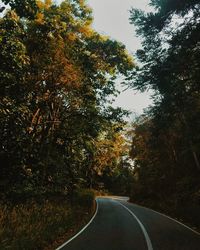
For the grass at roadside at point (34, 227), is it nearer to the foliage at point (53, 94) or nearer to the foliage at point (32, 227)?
the foliage at point (32, 227)

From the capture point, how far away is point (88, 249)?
11438 mm

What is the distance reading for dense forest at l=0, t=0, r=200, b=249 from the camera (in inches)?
577

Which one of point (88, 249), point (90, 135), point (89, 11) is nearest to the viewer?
point (88, 249)

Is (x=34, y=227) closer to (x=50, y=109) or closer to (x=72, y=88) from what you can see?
(x=72, y=88)

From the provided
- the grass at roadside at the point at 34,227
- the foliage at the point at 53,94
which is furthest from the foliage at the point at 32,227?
the foliage at the point at 53,94

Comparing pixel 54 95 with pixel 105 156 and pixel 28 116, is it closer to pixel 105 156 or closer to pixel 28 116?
pixel 28 116

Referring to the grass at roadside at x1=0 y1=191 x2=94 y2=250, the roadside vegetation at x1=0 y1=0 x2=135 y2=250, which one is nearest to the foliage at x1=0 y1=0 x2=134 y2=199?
the roadside vegetation at x1=0 y1=0 x2=135 y2=250

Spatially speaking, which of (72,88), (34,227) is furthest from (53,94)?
(34,227)

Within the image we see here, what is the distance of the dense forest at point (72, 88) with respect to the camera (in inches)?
577

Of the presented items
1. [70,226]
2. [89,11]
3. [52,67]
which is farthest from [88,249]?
[89,11]

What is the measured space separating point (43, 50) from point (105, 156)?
15.5 m

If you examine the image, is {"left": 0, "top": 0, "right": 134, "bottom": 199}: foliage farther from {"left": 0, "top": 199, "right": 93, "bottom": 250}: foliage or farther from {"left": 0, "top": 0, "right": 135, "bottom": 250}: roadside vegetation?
{"left": 0, "top": 199, "right": 93, "bottom": 250}: foliage

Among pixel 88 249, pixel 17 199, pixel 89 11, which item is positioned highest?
pixel 89 11

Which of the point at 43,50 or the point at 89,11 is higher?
the point at 89,11
